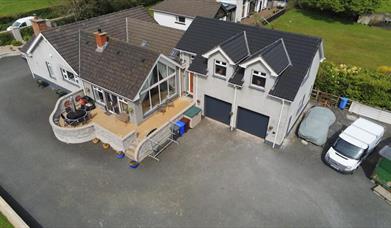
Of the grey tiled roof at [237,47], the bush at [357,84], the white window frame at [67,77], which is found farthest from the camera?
the white window frame at [67,77]

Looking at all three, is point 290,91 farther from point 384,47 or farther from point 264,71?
point 384,47

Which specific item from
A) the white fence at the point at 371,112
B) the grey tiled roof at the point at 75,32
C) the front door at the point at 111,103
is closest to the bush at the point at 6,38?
the grey tiled roof at the point at 75,32

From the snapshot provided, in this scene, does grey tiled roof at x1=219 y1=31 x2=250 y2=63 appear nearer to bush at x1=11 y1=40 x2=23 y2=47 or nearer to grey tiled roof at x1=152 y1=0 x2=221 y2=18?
grey tiled roof at x1=152 y1=0 x2=221 y2=18

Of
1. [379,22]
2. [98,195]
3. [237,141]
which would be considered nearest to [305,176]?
[237,141]

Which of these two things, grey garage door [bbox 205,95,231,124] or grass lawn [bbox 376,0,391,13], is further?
grass lawn [bbox 376,0,391,13]

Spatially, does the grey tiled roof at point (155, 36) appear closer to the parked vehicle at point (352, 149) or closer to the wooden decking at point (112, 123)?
the wooden decking at point (112, 123)

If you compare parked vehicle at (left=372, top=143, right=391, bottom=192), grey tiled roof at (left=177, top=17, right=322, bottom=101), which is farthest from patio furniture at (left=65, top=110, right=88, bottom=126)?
parked vehicle at (left=372, top=143, right=391, bottom=192)
